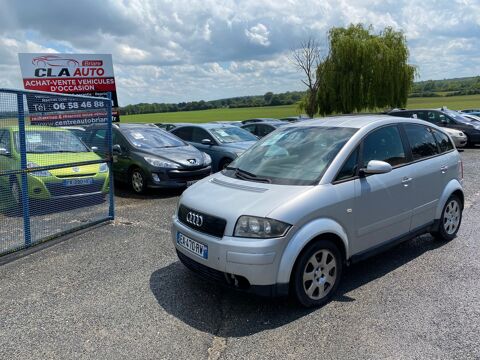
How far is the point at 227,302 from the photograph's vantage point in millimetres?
3941

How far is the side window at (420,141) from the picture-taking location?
16.2 ft

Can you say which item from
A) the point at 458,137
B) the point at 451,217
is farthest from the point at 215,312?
the point at 458,137

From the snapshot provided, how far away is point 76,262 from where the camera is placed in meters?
4.97

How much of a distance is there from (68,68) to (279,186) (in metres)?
9.77

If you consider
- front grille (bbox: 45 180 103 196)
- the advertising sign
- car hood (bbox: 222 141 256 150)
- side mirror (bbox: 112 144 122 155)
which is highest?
the advertising sign

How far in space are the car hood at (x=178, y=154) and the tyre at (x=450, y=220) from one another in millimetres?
5204

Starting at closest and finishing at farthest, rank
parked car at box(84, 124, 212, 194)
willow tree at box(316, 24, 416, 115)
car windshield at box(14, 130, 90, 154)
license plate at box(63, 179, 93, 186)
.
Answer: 1. car windshield at box(14, 130, 90, 154)
2. license plate at box(63, 179, 93, 186)
3. parked car at box(84, 124, 212, 194)
4. willow tree at box(316, 24, 416, 115)

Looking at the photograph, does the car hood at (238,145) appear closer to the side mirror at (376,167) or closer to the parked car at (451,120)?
the side mirror at (376,167)

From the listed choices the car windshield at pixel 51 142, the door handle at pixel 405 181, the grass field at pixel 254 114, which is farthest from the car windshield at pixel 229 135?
the grass field at pixel 254 114

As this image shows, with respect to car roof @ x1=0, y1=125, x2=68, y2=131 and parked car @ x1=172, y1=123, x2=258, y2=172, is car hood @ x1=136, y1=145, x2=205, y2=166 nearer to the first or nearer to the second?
parked car @ x1=172, y1=123, x2=258, y2=172

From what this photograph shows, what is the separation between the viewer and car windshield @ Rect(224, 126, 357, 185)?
13.3 ft

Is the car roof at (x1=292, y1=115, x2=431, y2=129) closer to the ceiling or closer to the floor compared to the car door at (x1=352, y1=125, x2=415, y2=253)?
closer to the ceiling

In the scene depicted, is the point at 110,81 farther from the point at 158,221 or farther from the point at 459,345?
the point at 459,345

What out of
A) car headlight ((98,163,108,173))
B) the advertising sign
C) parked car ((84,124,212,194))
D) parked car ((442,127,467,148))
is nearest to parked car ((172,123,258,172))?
parked car ((84,124,212,194))
